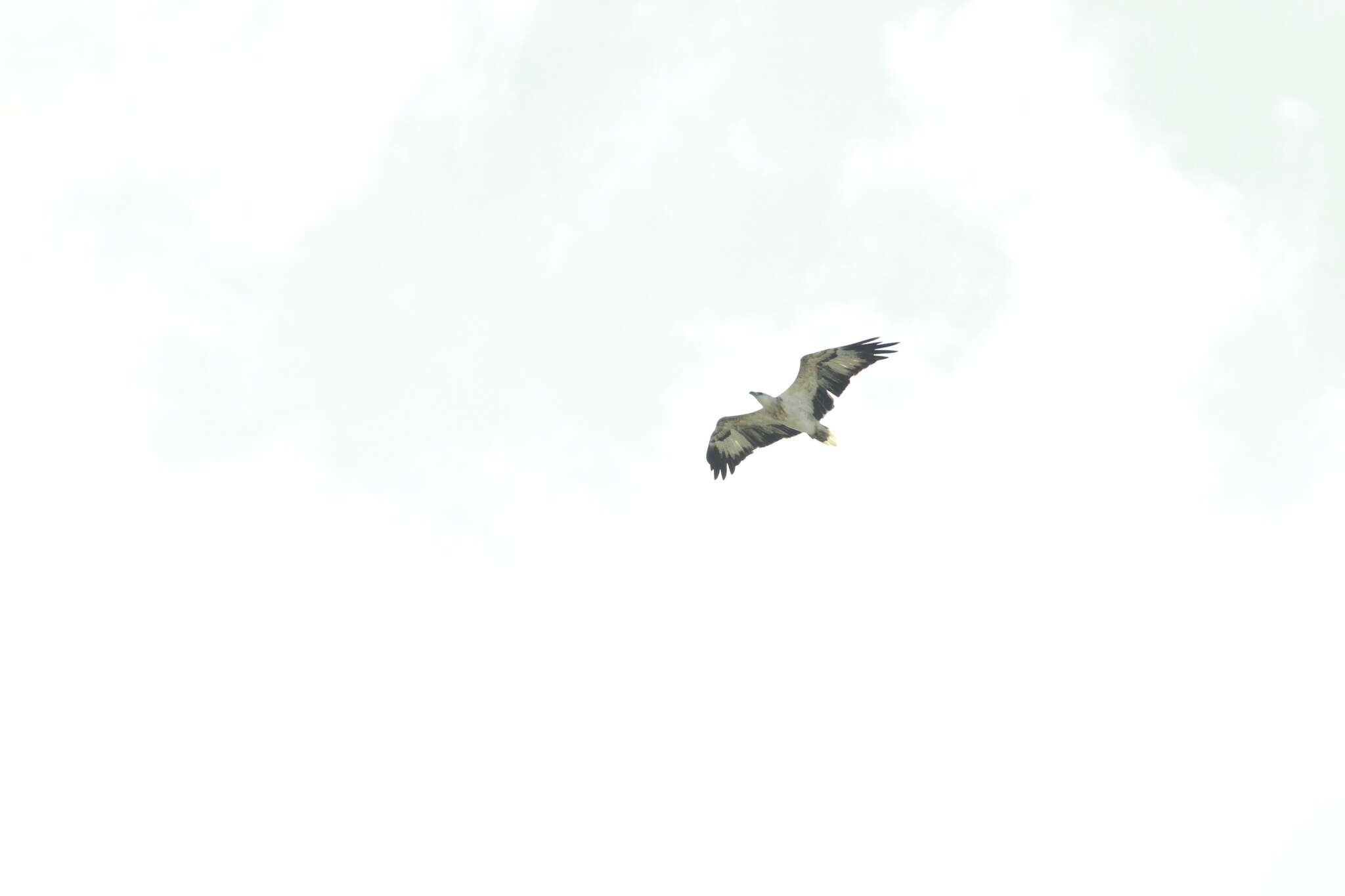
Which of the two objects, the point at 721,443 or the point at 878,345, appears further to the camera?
the point at 721,443

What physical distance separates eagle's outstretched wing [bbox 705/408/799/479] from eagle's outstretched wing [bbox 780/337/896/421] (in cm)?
133

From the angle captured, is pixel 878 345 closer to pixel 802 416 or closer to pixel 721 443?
pixel 802 416

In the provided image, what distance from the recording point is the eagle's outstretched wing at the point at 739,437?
40.0 metres

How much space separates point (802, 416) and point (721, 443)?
335cm

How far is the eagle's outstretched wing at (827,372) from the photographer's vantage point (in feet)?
122

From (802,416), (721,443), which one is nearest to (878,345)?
(802,416)

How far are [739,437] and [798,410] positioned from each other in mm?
2782

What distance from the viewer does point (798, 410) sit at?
1523 inches

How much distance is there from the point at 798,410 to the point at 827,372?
1458mm

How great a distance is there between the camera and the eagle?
123 feet

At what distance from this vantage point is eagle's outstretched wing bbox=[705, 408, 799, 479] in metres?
40.0

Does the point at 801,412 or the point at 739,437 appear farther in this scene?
the point at 739,437

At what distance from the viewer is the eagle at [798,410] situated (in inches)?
1476

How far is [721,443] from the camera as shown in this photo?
135 ft
